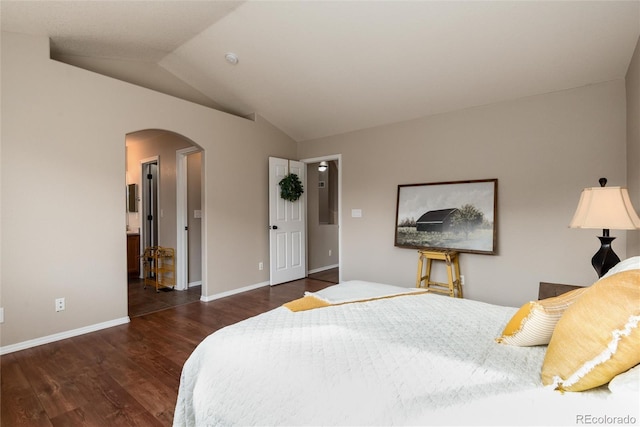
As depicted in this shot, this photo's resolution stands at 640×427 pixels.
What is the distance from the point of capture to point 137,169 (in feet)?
18.5

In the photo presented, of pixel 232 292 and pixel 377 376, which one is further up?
pixel 377 376

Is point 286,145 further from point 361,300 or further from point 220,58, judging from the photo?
point 361,300

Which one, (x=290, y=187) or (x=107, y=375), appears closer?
(x=107, y=375)

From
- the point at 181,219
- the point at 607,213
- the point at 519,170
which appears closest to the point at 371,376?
the point at 607,213

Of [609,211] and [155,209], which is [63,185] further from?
[609,211]

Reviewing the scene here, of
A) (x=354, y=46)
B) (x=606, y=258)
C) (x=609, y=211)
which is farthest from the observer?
(x=354, y=46)

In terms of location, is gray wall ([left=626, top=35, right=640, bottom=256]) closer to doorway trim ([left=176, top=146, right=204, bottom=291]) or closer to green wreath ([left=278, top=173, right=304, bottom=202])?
green wreath ([left=278, top=173, right=304, bottom=202])

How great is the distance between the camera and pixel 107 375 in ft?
7.45

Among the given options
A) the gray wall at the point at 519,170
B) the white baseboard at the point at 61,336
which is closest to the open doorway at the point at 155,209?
the white baseboard at the point at 61,336

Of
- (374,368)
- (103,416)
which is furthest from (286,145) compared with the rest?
(374,368)

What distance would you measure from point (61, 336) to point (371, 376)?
325 centimetres

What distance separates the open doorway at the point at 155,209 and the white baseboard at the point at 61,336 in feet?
1.80

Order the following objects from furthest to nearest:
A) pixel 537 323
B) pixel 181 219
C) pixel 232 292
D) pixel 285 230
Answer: pixel 285 230 → pixel 181 219 → pixel 232 292 → pixel 537 323

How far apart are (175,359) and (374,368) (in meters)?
2.07
